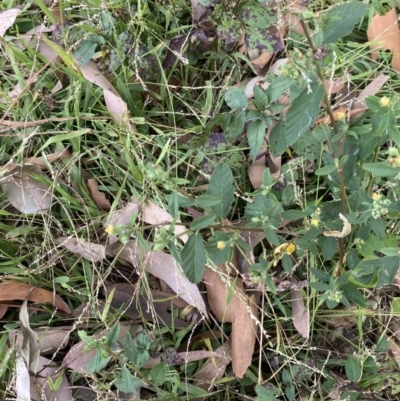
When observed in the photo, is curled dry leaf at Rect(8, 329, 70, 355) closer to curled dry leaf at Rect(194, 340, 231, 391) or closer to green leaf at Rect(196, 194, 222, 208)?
curled dry leaf at Rect(194, 340, 231, 391)

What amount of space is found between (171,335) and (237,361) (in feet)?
0.68

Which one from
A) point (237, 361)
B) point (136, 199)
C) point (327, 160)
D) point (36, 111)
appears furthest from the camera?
point (36, 111)

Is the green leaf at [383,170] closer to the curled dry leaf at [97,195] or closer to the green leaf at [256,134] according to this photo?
the green leaf at [256,134]

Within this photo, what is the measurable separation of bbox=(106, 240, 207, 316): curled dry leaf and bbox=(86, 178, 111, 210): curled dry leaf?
0.48ft

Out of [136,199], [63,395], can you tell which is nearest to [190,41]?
[136,199]

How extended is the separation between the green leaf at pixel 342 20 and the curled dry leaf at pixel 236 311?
697 mm

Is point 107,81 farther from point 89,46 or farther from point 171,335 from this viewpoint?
point 171,335

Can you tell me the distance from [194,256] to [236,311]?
0.48m

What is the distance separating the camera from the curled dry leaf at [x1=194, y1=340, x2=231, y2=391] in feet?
4.48

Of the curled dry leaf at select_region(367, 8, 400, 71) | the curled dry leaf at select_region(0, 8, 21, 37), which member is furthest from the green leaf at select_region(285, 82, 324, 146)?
the curled dry leaf at select_region(0, 8, 21, 37)

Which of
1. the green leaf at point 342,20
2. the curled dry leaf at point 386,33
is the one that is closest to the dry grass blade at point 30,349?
the green leaf at point 342,20

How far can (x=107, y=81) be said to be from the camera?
150 cm

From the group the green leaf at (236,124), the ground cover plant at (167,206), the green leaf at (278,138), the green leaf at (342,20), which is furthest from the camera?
the ground cover plant at (167,206)

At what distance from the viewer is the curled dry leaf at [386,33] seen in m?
1.52
